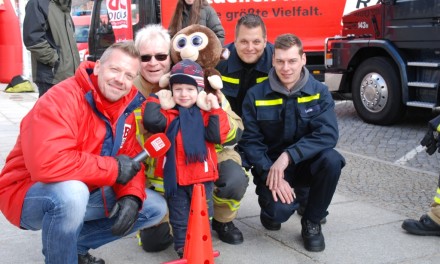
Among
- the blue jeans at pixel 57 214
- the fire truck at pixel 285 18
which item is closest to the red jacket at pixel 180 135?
the blue jeans at pixel 57 214

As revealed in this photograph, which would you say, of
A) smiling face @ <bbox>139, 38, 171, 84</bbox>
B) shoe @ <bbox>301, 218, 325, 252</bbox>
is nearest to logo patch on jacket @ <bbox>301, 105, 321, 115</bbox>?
shoe @ <bbox>301, 218, 325, 252</bbox>

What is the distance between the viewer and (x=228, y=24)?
10.6 meters

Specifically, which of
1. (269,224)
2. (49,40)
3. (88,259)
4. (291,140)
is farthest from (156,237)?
(49,40)

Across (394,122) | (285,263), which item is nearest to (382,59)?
(394,122)

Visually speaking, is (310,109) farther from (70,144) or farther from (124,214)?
(70,144)

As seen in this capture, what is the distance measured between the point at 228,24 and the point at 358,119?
3244mm

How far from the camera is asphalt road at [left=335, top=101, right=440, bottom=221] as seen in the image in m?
4.64

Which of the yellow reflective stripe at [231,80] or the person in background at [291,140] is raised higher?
the yellow reflective stripe at [231,80]

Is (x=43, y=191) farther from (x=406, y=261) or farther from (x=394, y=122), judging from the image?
(x=394, y=122)

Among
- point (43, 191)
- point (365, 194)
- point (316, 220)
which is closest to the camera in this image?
point (43, 191)

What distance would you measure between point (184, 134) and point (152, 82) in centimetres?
60

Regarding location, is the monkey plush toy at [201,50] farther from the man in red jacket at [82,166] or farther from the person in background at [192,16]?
the person in background at [192,16]

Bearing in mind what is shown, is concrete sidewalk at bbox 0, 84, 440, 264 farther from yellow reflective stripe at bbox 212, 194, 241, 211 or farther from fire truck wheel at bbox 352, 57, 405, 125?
fire truck wheel at bbox 352, 57, 405, 125

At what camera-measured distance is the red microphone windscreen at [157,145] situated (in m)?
2.96
